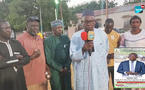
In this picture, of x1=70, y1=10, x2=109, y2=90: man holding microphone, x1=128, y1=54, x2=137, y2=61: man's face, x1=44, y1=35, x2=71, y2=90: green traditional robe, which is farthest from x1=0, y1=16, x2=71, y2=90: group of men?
x1=128, y1=54, x2=137, y2=61: man's face

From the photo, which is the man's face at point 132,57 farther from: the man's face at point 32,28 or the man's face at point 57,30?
the man's face at point 32,28

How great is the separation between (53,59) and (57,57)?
0.09m

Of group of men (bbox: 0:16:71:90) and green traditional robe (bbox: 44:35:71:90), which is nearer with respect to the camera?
group of men (bbox: 0:16:71:90)

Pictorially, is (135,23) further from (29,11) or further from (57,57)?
(29,11)

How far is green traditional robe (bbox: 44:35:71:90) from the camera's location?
329cm

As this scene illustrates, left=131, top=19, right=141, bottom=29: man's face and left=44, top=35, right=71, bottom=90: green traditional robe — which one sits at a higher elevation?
left=131, top=19, right=141, bottom=29: man's face

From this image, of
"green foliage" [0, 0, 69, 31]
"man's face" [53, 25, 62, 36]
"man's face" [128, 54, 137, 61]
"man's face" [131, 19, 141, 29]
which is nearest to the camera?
"man's face" [128, 54, 137, 61]

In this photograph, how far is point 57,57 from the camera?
11.0 ft

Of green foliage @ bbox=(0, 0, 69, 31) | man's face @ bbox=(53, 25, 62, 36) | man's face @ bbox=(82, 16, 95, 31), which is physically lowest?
man's face @ bbox=(53, 25, 62, 36)

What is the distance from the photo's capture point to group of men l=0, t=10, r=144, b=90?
249 cm

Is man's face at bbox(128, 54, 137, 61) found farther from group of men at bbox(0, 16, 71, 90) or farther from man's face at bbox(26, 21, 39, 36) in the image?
man's face at bbox(26, 21, 39, 36)

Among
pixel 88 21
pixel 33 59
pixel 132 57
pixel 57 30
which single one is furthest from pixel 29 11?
pixel 132 57

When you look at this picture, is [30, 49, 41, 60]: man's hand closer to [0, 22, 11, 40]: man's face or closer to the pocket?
[0, 22, 11, 40]: man's face

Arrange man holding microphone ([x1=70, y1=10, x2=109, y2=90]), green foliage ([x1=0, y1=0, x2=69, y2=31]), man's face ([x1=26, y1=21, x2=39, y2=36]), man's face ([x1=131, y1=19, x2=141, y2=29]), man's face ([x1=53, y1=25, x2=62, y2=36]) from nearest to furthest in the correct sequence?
man holding microphone ([x1=70, y1=10, x2=109, y2=90]), man's face ([x1=26, y1=21, x2=39, y2=36]), man's face ([x1=131, y1=19, x2=141, y2=29]), man's face ([x1=53, y1=25, x2=62, y2=36]), green foliage ([x1=0, y1=0, x2=69, y2=31])
